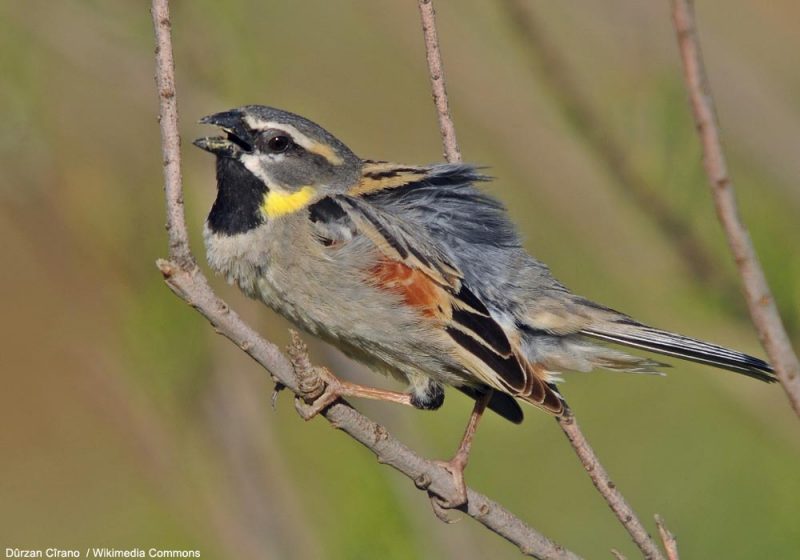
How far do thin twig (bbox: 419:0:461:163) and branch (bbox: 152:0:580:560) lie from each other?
99 centimetres

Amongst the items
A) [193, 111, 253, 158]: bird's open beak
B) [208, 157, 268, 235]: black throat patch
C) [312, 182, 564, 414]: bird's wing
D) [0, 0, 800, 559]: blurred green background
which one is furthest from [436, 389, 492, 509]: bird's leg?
[193, 111, 253, 158]: bird's open beak

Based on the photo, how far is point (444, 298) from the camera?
4336mm

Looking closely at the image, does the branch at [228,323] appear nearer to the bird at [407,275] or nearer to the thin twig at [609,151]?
the bird at [407,275]

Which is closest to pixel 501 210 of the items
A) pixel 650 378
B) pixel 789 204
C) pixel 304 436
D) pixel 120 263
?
pixel 789 204

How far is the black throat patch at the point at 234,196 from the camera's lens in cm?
462

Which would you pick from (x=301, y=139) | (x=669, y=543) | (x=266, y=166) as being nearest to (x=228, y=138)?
(x=266, y=166)

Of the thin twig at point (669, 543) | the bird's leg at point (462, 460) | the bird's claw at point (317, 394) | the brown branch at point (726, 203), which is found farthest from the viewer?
the bird's leg at point (462, 460)

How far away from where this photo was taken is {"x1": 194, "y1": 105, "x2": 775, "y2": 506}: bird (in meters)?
4.32

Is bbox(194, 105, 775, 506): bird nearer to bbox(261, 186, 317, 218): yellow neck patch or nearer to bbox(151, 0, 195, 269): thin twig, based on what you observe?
bbox(261, 186, 317, 218): yellow neck patch

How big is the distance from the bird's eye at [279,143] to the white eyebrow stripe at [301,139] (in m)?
0.03

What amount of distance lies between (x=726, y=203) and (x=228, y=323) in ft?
4.93

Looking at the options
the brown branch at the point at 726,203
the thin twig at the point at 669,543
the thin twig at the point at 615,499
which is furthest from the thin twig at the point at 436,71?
the brown branch at the point at 726,203

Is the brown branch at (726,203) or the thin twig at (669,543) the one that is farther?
the thin twig at (669,543)

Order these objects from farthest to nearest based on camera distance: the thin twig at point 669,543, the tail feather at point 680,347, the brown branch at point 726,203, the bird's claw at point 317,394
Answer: the tail feather at point 680,347
the bird's claw at point 317,394
the thin twig at point 669,543
the brown branch at point 726,203
